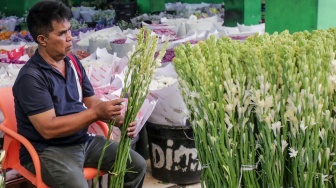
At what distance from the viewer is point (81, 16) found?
413 inches

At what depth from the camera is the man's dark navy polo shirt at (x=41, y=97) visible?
256 centimetres

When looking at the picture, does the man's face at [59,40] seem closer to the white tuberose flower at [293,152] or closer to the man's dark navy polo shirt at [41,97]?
the man's dark navy polo shirt at [41,97]

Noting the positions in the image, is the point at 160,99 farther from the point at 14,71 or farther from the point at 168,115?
the point at 14,71

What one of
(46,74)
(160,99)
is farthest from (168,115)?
(46,74)

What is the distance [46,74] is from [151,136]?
4.50 feet

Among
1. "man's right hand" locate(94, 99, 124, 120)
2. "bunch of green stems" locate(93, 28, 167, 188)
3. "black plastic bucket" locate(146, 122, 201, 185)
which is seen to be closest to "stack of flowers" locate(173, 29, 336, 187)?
"bunch of green stems" locate(93, 28, 167, 188)

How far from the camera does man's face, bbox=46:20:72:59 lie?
2.69m

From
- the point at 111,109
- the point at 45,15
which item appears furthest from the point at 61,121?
the point at 45,15

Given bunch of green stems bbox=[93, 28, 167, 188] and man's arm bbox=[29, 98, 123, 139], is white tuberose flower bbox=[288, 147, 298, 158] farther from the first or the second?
man's arm bbox=[29, 98, 123, 139]

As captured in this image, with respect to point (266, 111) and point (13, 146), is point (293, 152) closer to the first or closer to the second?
point (266, 111)

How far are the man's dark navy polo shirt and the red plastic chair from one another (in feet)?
0.16

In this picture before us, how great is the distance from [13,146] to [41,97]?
17.6 inches

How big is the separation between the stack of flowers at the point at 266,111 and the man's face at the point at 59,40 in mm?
1177

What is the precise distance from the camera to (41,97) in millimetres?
2555
